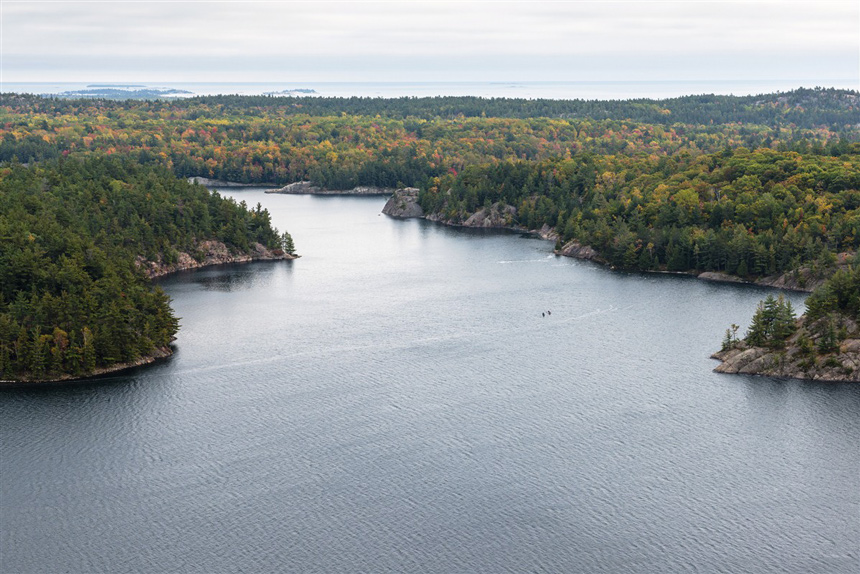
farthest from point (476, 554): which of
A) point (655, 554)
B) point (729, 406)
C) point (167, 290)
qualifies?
point (167, 290)

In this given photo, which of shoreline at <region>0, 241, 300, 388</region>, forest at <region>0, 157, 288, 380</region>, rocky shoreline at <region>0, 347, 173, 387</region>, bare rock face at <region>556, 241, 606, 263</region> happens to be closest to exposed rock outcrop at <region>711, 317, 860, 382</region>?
rocky shoreline at <region>0, 347, 173, 387</region>

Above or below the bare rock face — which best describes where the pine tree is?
below

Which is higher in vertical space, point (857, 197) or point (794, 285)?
point (857, 197)

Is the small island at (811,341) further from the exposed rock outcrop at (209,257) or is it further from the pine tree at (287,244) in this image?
the pine tree at (287,244)

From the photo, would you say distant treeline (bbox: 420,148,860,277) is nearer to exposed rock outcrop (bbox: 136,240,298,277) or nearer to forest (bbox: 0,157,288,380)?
exposed rock outcrop (bbox: 136,240,298,277)

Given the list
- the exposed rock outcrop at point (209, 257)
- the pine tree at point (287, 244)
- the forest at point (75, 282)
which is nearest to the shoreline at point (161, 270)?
the exposed rock outcrop at point (209, 257)

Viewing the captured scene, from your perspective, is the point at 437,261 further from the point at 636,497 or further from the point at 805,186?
the point at 636,497
